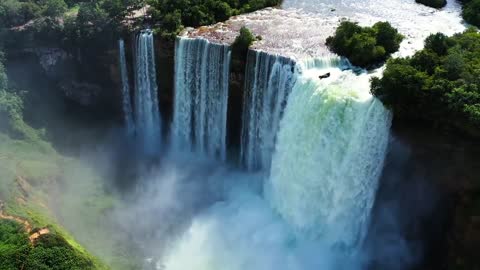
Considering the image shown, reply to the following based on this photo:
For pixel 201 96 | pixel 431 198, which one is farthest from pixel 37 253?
pixel 431 198

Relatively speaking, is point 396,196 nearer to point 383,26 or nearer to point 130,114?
point 383,26

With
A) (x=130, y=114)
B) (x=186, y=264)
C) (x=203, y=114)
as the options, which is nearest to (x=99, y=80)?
(x=130, y=114)

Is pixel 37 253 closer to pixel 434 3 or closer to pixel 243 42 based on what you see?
pixel 243 42

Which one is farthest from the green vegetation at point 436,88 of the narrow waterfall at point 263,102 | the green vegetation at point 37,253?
the green vegetation at point 37,253

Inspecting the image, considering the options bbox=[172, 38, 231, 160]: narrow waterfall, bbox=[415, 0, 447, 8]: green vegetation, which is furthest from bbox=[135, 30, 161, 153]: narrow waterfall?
bbox=[415, 0, 447, 8]: green vegetation

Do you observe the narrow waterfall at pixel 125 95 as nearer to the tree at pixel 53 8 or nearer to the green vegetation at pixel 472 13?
the tree at pixel 53 8

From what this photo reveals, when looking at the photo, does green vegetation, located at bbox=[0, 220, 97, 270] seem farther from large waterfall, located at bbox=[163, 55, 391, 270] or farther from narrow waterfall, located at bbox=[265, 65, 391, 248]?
narrow waterfall, located at bbox=[265, 65, 391, 248]
